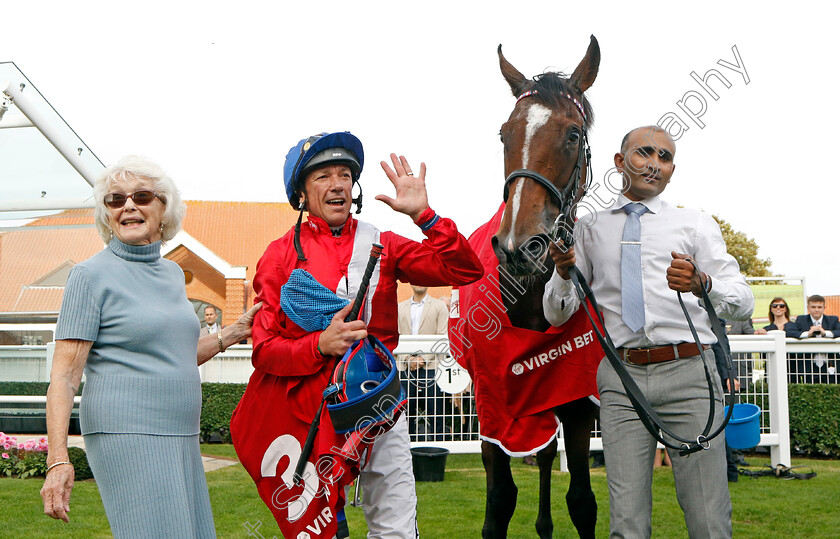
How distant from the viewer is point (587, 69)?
3371mm

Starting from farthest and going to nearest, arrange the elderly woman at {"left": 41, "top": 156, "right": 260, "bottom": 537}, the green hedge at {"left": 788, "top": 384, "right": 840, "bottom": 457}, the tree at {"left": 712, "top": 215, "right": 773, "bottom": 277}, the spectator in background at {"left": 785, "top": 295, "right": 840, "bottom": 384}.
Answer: the tree at {"left": 712, "top": 215, "right": 773, "bottom": 277}, the spectator in background at {"left": 785, "top": 295, "right": 840, "bottom": 384}, the green hedge at {"left": 788, "top": 384, "right": 840, "bottom": 457}, the elderly woman at {"left": 41, "top": 156, "right": 260, "bottom": 537}

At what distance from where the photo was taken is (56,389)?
2072mm

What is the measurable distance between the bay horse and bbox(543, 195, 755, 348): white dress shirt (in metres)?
0.15

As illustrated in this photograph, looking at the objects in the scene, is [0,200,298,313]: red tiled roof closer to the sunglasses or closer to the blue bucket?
the sunglasses

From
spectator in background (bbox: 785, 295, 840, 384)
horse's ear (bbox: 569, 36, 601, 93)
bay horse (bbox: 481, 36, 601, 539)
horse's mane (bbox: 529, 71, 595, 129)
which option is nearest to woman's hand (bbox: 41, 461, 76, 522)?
bay horse (bbox: 481, 36, 601, 539)

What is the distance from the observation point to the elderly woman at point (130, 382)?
6.91ft

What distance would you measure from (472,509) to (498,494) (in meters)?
2.29

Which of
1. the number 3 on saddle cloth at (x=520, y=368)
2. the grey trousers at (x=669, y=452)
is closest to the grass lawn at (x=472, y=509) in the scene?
the number 3 on saddle cloth at (x=520, y=368)

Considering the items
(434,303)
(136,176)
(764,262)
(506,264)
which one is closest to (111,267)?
(136,176)

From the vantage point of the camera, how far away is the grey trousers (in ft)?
8.85

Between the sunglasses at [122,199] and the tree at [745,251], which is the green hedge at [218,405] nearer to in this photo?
the sunglasses at [122,199]

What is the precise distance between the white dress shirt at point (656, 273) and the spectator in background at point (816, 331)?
22.4ft

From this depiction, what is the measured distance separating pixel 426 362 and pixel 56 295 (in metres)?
3.80

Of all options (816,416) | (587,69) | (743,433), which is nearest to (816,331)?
(816,416)
